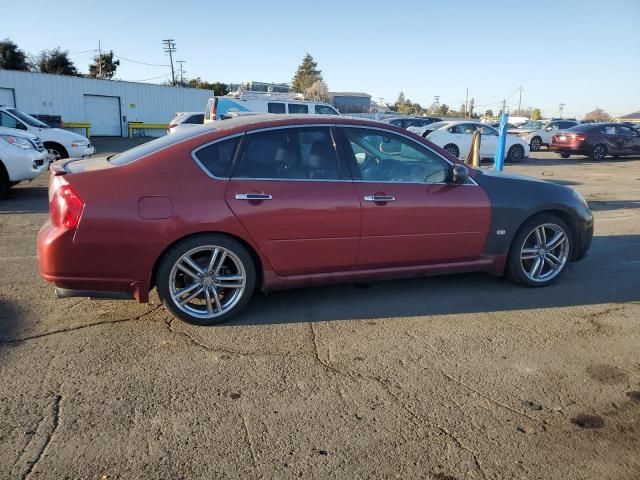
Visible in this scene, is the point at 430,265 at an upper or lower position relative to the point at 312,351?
upper

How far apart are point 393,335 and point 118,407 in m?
2.03

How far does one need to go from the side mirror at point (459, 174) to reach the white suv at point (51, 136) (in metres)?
11.4

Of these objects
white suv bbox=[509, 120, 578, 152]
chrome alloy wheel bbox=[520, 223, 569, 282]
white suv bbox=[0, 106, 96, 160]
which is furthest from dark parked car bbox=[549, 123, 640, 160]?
chrome alloy wheel bbox=[520, 223, 569, 282]

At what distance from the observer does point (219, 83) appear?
61.8 m

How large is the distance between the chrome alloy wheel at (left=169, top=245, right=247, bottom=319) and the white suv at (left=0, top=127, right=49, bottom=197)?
7111 mm

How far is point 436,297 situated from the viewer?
4.89 m

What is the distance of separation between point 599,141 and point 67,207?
72.1ft

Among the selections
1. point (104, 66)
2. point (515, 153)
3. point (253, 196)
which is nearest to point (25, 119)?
point (253, 196)

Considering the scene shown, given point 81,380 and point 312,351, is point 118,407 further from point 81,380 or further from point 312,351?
point 312,351

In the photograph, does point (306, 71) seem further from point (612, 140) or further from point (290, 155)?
point (290, 155)

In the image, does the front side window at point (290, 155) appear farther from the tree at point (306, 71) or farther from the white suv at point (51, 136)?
the tree at point (306, 71)

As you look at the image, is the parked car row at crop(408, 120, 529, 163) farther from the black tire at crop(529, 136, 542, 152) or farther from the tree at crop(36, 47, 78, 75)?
the tree at crop(36, 47, 78, 75)

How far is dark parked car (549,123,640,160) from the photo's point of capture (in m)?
21.0

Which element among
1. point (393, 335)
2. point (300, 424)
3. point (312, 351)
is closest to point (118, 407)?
point (300, 424)
